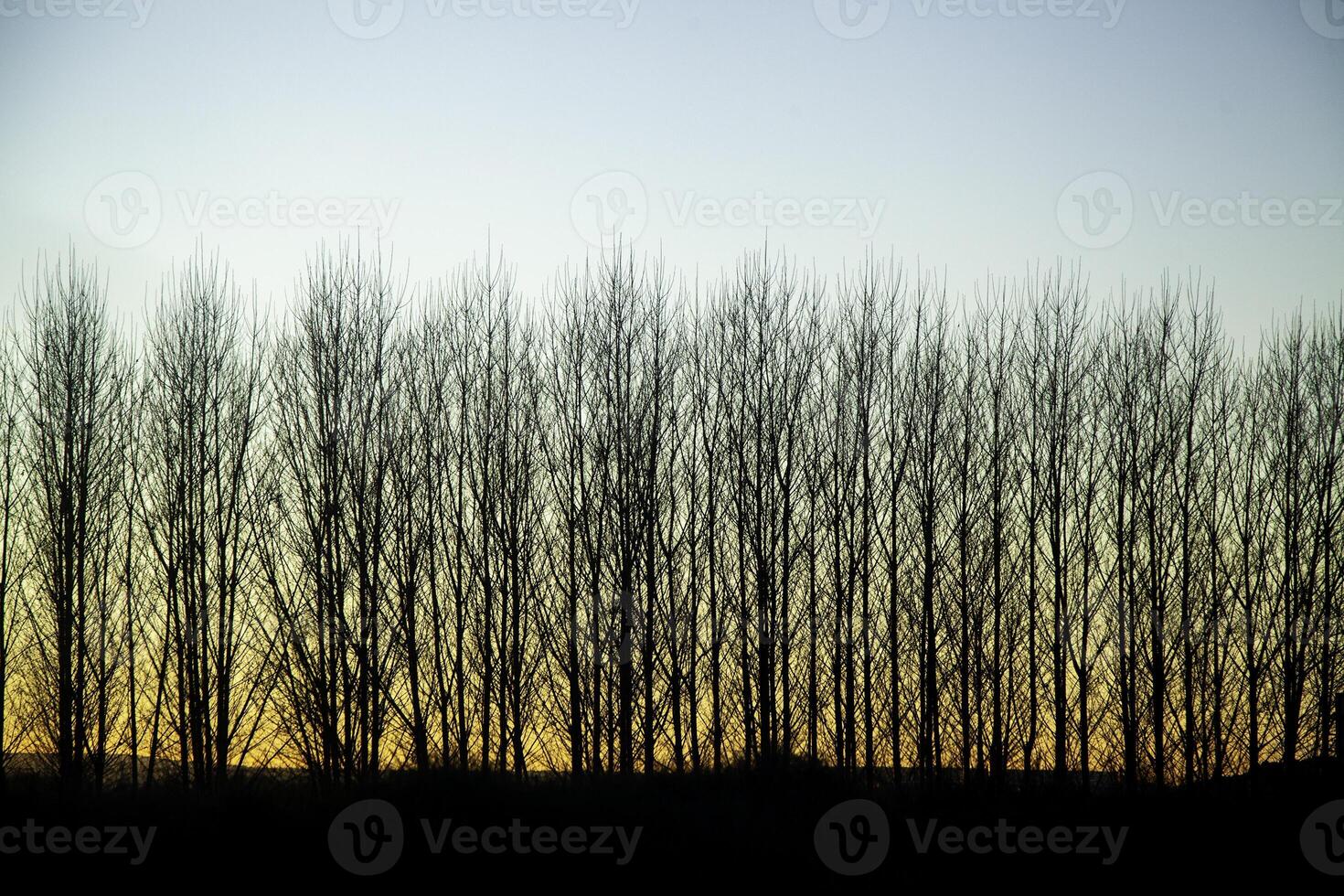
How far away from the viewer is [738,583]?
15.4 metres

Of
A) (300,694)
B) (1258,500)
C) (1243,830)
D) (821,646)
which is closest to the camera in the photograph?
(1243,830)

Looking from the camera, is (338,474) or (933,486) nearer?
(338,474)

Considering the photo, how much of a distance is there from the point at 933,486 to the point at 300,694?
9.95 meters

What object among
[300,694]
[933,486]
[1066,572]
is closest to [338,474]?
[300,694]

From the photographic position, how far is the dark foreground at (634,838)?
739 cm

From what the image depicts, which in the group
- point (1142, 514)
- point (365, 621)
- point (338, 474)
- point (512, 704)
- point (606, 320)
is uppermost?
Answer: point (606, 320)

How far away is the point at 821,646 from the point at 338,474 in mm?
7724

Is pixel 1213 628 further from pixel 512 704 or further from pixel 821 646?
pixel 512 704

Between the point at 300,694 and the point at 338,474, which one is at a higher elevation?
the point at 338,474

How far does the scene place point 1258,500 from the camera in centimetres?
1652

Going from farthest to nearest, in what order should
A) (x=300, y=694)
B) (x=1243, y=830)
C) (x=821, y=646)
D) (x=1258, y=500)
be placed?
1. (x=1258, y=500)
2. (x=821, y=646)
3. (x=300, y=694)
4. (x=1243, y=830)

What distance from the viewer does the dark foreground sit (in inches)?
291

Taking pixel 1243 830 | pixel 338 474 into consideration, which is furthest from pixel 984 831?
pixel 338 474

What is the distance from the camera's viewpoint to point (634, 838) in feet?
26.0
